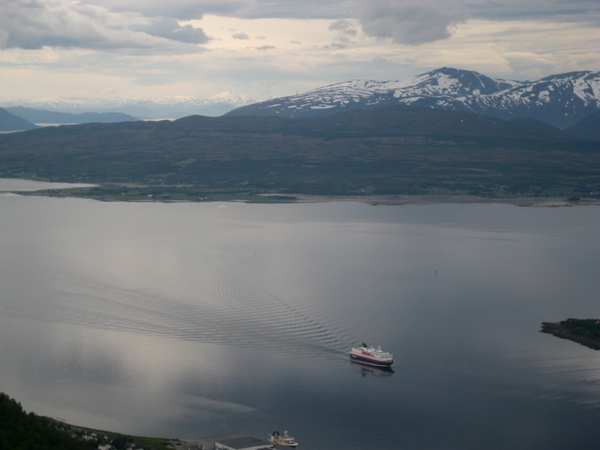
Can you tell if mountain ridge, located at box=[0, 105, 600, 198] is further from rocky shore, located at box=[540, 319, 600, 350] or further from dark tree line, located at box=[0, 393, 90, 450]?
dark tree line, located at box=[0, 393, 90, 450]

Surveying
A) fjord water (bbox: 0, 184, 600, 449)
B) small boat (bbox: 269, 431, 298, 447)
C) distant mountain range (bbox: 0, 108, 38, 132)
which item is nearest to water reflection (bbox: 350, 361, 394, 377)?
fjord water (bbox: 0, 184, 600, 449)

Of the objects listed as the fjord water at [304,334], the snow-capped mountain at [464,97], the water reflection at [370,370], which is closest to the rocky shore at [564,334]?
the fjord water at [304,334]

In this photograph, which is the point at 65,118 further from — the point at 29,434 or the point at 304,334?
the point at 29,434

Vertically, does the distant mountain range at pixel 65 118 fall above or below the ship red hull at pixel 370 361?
above

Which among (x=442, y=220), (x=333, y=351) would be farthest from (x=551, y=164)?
(x=333, y=351)

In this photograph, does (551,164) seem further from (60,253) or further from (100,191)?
(60,253)

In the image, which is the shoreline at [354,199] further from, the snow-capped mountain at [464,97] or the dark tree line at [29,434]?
the snow-capped mountain at [464,97]
